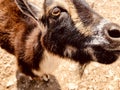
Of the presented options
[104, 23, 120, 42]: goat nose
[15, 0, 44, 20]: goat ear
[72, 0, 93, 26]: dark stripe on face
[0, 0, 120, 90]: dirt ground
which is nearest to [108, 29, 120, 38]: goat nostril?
[104, 23, 120, 42]: goat nose

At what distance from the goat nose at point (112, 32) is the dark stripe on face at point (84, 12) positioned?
210 millimetres

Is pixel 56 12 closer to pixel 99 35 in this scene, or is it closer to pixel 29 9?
pixel 29 9

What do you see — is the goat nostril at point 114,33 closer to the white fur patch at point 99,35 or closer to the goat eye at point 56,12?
the white fur patch at point 99,35

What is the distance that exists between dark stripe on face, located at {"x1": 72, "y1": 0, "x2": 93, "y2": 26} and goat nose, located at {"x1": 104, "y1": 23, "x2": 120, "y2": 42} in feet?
0.69

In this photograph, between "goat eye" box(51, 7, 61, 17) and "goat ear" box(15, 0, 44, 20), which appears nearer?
"goat eye" box(51, 7, 61, 17)

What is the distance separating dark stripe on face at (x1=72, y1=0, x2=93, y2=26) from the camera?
10.1 feet

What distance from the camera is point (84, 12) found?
10.3ft

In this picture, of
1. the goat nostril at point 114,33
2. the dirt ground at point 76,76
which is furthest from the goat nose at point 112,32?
the dirt ground at point 76,76

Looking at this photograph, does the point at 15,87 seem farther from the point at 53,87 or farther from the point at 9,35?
the point at 9,35

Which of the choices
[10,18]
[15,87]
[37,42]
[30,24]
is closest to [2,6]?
[10,18]

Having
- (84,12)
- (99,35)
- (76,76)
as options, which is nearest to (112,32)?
(99,35)

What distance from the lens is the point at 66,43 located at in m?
3.32

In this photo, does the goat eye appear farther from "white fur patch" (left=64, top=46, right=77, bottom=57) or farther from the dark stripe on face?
"white fur patch" (left=64, top=46, right=77, bottom=57)

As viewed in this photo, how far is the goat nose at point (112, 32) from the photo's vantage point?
9.55 feet
